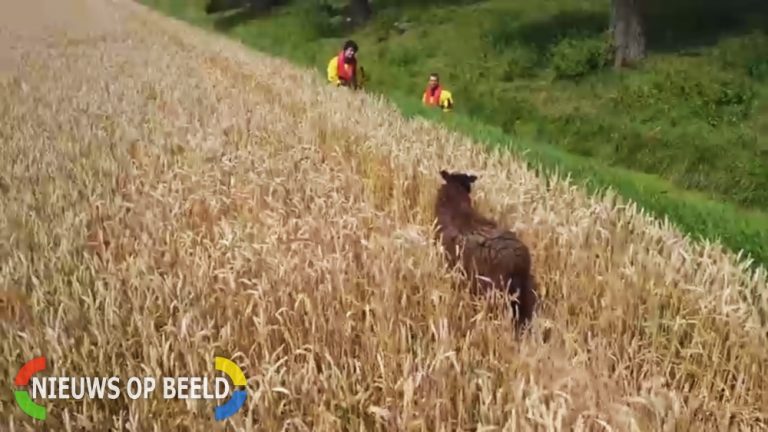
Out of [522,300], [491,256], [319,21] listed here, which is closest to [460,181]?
[491,256]

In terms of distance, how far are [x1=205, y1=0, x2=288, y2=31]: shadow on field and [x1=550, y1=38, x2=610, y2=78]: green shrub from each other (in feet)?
70.6

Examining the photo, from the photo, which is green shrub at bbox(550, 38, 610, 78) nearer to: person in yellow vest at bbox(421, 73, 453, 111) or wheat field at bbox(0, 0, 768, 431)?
A: person in yellow vest at bbox(421, 73, 453, 111)

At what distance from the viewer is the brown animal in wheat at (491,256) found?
11.8 feet

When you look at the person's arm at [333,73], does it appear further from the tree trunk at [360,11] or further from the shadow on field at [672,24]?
the tree trunk at [360,11]

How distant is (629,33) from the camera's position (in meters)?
15.1

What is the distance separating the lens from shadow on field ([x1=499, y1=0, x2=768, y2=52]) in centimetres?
1677

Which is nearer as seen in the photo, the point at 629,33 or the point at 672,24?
the point at 629,33

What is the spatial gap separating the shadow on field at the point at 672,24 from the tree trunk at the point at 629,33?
125cm

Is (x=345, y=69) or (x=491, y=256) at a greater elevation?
(x=345, y=69)

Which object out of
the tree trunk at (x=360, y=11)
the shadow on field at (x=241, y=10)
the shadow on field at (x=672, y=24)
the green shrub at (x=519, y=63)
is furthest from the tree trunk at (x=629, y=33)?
the shadow on field at (x=241, y=10)

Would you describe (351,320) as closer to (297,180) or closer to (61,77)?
(297,180)

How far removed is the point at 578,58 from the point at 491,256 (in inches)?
495

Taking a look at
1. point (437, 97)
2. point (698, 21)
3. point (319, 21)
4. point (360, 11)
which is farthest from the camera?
point (319, 21)

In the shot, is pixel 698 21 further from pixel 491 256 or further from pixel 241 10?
pixel 241 10
